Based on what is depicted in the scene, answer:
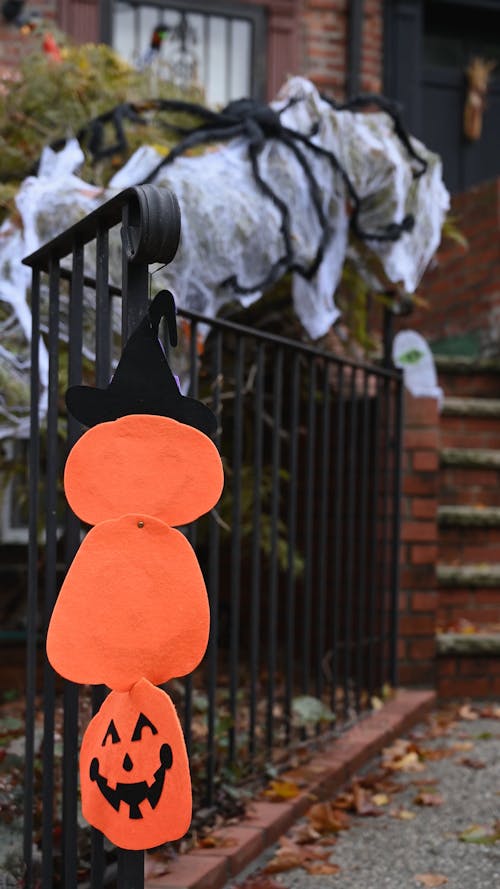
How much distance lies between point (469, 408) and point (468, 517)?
74 centimetres

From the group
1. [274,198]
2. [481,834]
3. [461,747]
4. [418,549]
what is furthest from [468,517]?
[481,834]

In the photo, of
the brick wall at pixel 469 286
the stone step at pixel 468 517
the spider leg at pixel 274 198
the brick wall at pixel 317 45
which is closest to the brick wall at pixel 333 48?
the brick wall at pixel 317 45

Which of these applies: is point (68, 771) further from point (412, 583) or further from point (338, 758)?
point (412, 583)

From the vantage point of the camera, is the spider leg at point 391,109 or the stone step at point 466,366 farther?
the stone step at point 466,366

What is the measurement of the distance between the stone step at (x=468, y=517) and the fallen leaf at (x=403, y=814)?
160 cm

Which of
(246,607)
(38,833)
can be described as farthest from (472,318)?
(38,833)

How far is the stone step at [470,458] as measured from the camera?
15.2 ft

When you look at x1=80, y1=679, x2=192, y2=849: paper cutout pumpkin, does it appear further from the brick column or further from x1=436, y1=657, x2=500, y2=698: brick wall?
A: x1=436, y1=657, x2=500, y2=698: brick wall

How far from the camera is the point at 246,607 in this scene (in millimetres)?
5352

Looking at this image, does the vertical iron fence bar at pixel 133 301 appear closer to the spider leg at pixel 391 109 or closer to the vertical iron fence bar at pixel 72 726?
the vertical iron fence bar at pixel 72 726

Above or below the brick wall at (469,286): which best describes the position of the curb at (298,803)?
below

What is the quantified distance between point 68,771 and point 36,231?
5.76ft

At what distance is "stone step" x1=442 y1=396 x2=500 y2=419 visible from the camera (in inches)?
197

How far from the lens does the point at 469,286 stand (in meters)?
6.32
